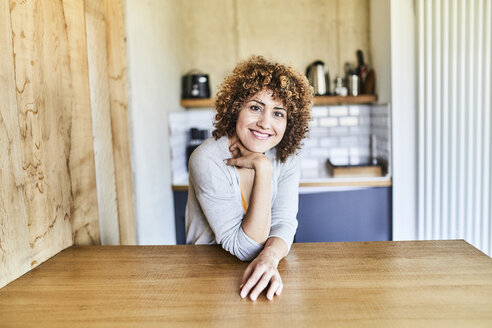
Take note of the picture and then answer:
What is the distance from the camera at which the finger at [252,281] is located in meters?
1.22

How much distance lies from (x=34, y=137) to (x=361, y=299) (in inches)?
45.4

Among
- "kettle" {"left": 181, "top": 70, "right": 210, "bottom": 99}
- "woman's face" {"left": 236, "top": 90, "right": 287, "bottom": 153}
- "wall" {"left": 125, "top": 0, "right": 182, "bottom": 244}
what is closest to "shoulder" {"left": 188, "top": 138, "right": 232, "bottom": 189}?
"woman's face" {"left": 236, "top": 90, "right": 287, "bottom": 153}

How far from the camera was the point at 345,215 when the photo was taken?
11.2ft

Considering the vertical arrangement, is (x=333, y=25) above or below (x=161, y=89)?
above

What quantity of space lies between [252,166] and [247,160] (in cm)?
3

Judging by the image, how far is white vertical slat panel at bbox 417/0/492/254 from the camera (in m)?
2.92

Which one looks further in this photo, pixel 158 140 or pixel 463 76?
pixel 158 140

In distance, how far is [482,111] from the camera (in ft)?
9.66

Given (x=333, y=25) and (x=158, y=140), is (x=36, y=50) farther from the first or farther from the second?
(x=333, y=25)

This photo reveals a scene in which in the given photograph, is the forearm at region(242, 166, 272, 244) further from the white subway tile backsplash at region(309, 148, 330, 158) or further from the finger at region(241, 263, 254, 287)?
the white subway tile backsplash at region(309, 148, 330, 158)

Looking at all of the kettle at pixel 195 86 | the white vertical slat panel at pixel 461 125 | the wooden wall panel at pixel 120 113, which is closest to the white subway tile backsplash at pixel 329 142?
the kettle at pixel 195 86

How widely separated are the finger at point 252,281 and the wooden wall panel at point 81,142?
866 millimetres

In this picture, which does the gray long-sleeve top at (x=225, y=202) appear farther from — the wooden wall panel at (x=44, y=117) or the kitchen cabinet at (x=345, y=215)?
the kitchen cabinet at (x=345, y=215)

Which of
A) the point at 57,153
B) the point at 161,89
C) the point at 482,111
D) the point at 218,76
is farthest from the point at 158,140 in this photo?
the point at 482,111
